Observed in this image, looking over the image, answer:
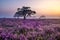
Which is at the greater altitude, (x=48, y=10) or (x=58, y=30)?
(x=48, y=10)

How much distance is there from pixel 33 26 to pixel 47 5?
41cm

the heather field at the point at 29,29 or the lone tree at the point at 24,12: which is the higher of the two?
the lone tree at the point at 24,12

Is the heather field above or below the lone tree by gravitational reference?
below

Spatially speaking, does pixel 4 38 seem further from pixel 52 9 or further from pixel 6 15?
pixel 52 9

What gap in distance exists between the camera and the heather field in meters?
1.98

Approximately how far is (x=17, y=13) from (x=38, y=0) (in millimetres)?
400

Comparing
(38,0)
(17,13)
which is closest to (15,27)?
(17,13)

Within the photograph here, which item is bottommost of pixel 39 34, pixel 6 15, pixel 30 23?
pixel 39 34

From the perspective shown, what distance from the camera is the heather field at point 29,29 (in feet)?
6.50

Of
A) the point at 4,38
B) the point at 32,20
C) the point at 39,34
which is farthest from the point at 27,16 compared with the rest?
the point at 4,38

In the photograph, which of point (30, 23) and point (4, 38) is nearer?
point (4, 38)

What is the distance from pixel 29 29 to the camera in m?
2.07

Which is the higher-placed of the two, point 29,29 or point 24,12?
point 24,12

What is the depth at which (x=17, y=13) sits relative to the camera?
2111 mm
